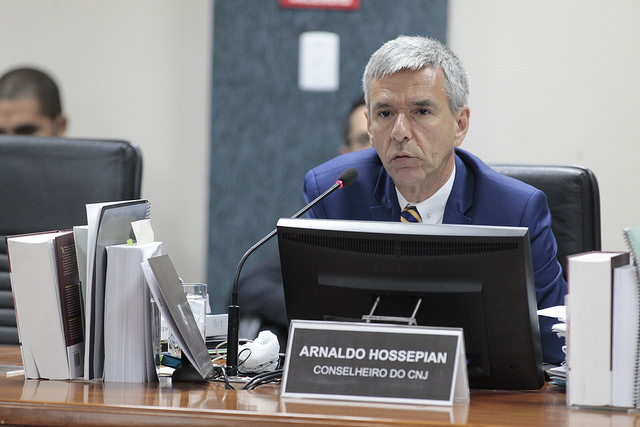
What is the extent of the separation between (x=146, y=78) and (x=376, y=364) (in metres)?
2.05

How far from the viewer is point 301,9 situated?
9.25 feet

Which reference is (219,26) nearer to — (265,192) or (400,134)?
(265,192)

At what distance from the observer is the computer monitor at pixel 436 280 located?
122 centimetres

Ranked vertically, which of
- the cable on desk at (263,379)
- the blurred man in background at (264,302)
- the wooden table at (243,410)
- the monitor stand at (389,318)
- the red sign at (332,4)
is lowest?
the blurred man in background at (264,302)

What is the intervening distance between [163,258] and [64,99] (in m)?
1.88

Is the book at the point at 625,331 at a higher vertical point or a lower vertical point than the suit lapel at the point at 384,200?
lower

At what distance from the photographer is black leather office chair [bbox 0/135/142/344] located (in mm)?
1949

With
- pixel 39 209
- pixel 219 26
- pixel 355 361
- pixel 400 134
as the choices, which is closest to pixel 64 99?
pixel 219 26

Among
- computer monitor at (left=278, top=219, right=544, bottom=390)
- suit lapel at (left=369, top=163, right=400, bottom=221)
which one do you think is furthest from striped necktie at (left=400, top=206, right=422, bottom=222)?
computer monitor at (left=278, top=219, right=544, bottom=390)

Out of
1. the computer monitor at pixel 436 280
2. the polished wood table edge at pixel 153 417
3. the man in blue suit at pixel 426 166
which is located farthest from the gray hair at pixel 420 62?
the polished wood table edge at pixel 153 417

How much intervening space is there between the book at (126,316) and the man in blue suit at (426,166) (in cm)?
64

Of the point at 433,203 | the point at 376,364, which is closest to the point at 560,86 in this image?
the point at 433,203

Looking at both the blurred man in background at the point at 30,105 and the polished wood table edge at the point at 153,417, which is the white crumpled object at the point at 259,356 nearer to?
the polished wood table edge at the point at 153,417

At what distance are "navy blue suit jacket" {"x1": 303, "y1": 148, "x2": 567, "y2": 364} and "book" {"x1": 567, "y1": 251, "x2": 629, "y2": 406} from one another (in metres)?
0.27
